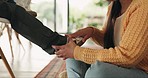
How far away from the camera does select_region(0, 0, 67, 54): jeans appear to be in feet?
4.00

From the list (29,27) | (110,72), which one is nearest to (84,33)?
(29,27)

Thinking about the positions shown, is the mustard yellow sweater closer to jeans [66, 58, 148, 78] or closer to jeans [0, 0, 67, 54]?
jeans [66, 58, 148, 78]

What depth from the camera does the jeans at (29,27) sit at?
4.00 feet

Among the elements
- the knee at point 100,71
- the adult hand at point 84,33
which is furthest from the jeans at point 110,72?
the adult hand at point 84,33

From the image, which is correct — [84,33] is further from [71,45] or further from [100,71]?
[100,71]

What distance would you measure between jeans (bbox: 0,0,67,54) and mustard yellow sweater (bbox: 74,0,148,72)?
37 cm

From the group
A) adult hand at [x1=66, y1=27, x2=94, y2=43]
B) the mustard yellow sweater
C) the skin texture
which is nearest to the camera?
the mustard yellow sweater

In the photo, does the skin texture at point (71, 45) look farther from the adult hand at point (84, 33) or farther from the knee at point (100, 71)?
the knee at point (100, 71)

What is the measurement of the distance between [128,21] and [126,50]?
115 mm

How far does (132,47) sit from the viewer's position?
796mm

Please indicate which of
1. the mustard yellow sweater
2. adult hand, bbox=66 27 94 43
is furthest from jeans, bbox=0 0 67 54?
the mustard yellow sweater

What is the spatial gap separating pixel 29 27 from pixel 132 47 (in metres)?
0.66

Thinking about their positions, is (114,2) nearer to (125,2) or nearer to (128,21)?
(125,2)

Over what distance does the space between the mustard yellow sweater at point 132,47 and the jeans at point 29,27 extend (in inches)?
14.7
